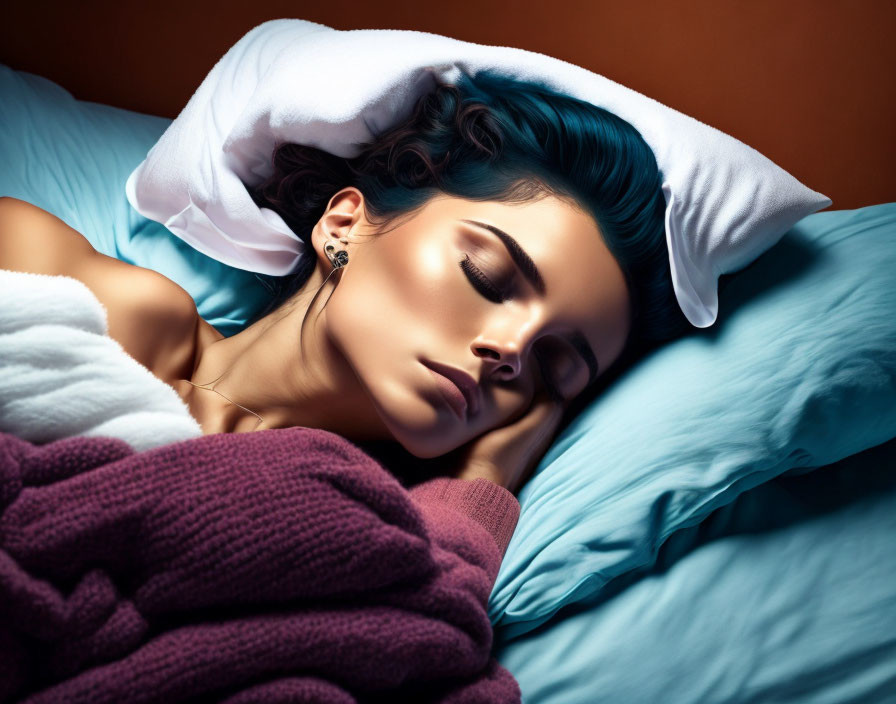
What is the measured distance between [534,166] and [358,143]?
1.13 ft

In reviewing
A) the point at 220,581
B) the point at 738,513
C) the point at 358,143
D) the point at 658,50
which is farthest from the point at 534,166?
the point at 220,581

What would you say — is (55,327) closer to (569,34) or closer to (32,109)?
(32,109)

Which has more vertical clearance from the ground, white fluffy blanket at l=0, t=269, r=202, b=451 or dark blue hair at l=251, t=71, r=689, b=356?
dark blue hair at l=251, t=71, r=689, b=356

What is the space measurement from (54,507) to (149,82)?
5.29 ft

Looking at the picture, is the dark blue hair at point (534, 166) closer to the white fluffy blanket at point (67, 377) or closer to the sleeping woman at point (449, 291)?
the sleeping woman at point (449, 291)

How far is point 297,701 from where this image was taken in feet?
2.18

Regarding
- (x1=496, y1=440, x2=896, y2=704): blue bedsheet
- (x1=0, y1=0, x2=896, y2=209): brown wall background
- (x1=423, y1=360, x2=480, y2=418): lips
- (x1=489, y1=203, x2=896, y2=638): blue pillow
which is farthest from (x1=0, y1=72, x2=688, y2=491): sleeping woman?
(x1=0, y1=0, x2=896, y2=209): brown wall background

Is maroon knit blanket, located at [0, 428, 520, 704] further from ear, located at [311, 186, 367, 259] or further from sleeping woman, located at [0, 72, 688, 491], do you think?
ear, located at [311, 186, 367, 259]

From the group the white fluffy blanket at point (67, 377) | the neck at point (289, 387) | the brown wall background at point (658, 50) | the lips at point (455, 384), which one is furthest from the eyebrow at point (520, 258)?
the brown wall background at point (658, 50)

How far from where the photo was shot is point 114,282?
1233 mm

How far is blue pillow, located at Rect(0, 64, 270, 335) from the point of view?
151 centimetres

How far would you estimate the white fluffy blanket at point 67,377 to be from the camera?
743 millimetres

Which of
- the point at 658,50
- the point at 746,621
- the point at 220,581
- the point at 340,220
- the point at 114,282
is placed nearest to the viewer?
the point at 220,581

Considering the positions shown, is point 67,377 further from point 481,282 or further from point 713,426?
point 713,426
